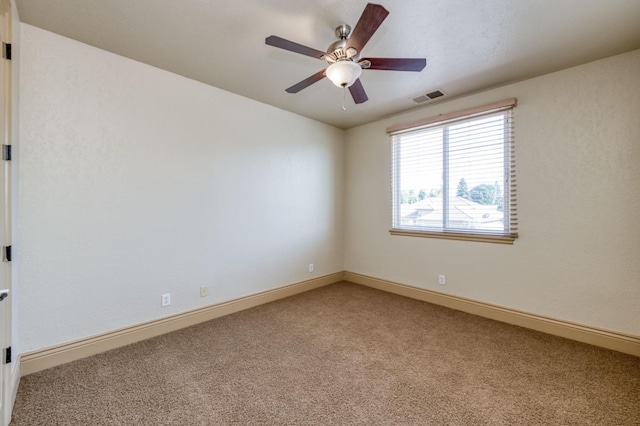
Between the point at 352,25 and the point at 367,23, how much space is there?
0.57 m

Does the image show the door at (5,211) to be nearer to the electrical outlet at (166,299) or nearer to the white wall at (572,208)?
the electrical outlet at (166,299)

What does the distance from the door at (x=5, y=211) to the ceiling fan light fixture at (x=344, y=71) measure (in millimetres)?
1911

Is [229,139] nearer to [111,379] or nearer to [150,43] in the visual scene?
[150,43]

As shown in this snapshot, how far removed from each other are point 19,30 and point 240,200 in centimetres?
215

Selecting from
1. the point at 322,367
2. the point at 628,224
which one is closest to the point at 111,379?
the point at 322,367

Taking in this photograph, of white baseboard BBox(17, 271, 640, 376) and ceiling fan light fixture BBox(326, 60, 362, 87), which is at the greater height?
ceiling fan light fixture BBox(326, 60, 362, 87)

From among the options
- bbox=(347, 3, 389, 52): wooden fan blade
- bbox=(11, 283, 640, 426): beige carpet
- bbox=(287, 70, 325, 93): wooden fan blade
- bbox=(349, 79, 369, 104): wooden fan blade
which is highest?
bbox=(347, 3, 389, 52): wooden fan blade

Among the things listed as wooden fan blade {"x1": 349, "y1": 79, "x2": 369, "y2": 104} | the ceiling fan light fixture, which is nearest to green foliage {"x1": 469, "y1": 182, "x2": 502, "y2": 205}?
wooden fan blade {"x1": 349, "y1": 79, "x2": 369, "y2": 104}

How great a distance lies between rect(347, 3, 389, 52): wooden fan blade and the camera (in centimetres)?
145

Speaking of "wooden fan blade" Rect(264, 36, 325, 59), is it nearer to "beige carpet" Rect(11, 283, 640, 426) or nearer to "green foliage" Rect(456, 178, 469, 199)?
"beige carpet" Rect(11, 283, 640, 426)

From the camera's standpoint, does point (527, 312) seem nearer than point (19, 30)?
No

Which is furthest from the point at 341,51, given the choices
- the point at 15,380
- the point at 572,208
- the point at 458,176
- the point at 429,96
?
the point at 15,380

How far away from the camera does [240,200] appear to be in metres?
3.37

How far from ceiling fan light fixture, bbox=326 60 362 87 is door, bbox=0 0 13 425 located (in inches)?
75.2
